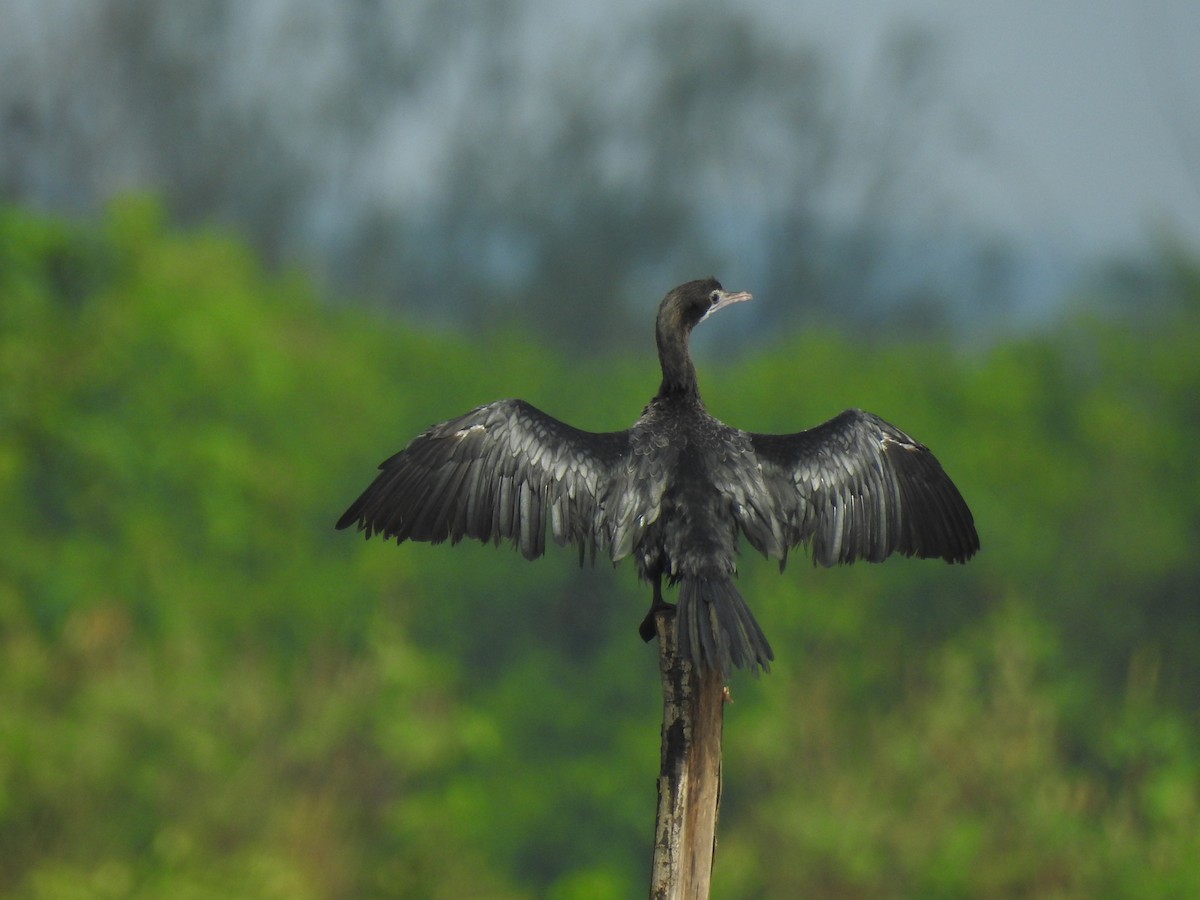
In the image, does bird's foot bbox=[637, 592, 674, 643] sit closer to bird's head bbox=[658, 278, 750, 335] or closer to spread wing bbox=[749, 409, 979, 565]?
spread wing bbox=[749, 409, 979, 565]

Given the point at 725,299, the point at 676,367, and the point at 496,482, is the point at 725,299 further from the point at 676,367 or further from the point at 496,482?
the point at 496,482

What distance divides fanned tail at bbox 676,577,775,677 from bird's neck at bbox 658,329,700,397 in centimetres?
135

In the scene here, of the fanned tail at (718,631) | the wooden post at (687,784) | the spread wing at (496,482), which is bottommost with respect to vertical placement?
the wooden post at (687,784)

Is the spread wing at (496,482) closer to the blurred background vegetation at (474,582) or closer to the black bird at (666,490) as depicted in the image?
the black bird at (666,490)

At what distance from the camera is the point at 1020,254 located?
82062 millimetres

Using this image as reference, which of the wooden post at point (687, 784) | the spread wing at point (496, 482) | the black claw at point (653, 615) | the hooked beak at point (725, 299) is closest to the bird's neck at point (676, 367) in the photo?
the hooked beak at point (725, 299)

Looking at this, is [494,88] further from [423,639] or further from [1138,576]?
[1138,576]

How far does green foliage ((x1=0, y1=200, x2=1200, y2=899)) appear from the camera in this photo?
29.7 metres

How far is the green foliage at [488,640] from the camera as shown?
97.3 ft

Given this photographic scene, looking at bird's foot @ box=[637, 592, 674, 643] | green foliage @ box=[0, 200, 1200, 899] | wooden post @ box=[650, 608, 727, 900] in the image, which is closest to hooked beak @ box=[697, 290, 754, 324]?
bird's foot @ box=[637, 592, 674, 643]

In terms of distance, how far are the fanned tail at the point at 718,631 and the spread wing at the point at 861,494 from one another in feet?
2.70

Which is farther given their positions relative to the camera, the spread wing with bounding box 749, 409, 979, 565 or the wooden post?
the spread wing with bounding box 749, 409, 979, 565

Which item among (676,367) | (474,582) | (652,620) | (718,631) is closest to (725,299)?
(676,367)

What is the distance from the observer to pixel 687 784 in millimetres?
6629
